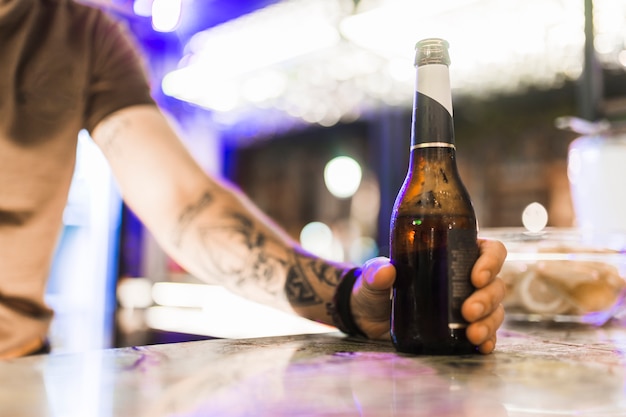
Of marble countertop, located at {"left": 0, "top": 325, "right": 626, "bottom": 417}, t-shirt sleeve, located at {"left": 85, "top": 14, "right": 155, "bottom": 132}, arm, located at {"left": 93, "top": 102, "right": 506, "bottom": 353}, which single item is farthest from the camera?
t-shirt sleeve, located at {"left": 85, "top": 14, "right": 155, "bottom": 132}

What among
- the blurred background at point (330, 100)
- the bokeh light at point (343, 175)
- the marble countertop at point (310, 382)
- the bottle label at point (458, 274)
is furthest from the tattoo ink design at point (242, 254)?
the bokeh light at point (343, 175)

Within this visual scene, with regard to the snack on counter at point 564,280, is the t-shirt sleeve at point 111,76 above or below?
above

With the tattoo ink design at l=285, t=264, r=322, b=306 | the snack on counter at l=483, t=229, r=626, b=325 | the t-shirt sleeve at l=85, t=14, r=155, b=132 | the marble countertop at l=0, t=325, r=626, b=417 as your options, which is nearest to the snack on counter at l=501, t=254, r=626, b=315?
the snack on counter at l=483, t=229, r=626, b=325

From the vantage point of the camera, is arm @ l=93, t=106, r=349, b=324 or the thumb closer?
the thumb

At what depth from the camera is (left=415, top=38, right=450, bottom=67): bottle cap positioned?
2.03ft

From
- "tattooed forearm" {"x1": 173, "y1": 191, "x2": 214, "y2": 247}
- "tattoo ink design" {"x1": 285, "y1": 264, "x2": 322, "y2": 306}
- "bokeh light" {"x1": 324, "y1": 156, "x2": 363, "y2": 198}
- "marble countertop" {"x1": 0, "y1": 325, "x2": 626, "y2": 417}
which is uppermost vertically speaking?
"bokeh light" {"x1": 324, "y1": 156, "x2": 363, "y2": 198}

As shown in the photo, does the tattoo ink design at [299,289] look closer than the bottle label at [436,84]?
No

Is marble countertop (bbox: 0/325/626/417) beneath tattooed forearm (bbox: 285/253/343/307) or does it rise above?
beneath

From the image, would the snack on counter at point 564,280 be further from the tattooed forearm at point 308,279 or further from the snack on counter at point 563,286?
the tattooed forearm at point 308,279

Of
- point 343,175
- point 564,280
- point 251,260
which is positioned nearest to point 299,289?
point 251,260

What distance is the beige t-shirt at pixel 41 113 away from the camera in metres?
1.01

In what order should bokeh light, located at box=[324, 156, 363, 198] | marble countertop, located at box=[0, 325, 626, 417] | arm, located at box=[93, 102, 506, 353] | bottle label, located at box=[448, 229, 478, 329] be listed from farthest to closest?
bokeh light, located at box=[324, 156, 363, 198]
arm, located at box=[93, 102, 506, 353]
bottle label, located at box=[448, 229, 478, 329]
marble countertop, located at box=[0, 325, 626, 417]

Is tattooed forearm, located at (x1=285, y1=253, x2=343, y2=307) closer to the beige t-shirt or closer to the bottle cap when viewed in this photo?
the bottle cap

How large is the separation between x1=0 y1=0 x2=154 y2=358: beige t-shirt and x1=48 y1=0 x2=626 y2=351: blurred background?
3.59 feet
